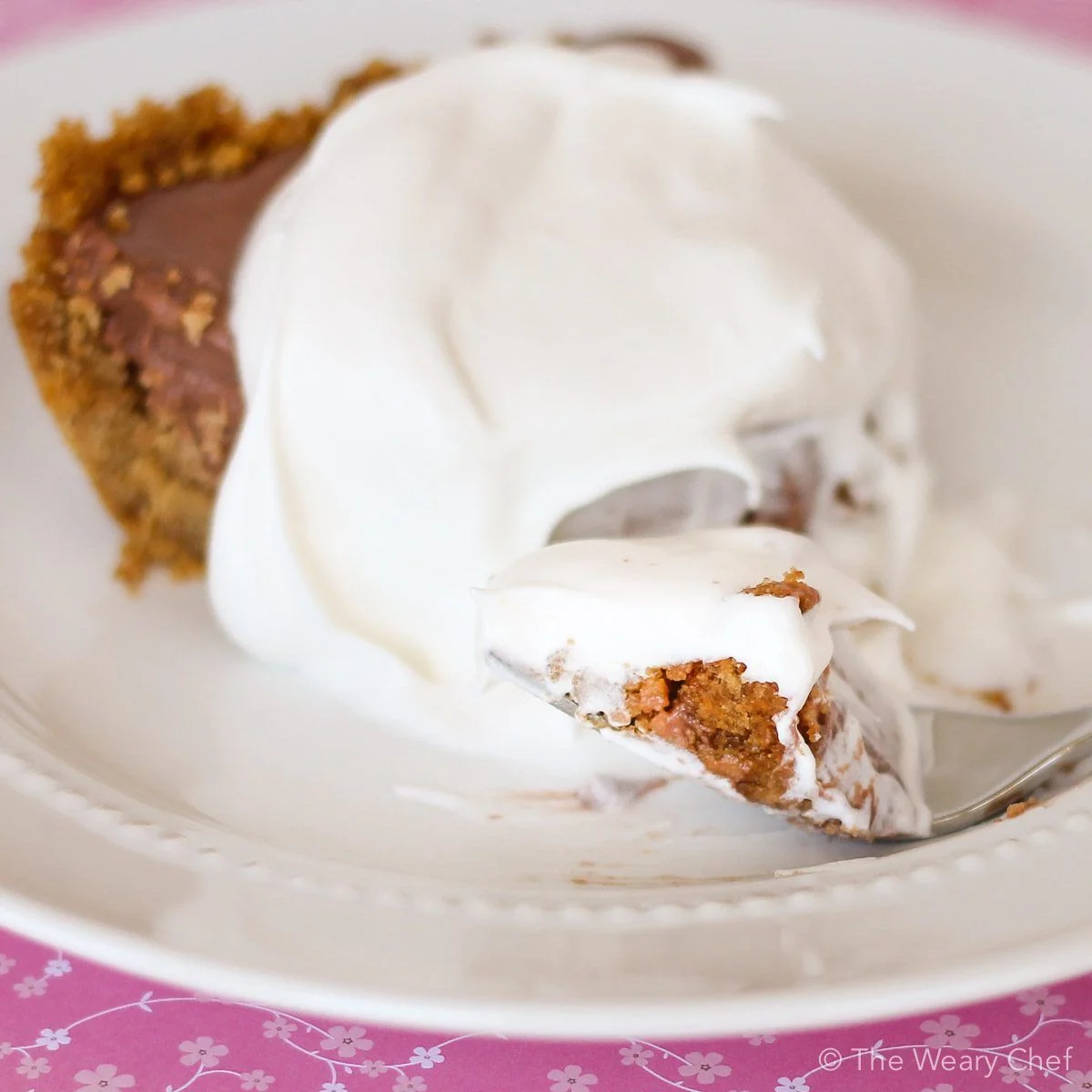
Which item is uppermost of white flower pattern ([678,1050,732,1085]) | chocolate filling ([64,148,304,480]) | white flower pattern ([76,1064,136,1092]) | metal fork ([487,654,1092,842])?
chocolate filling ([64,148,304,480])

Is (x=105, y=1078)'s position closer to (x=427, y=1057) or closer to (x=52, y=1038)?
(x=52, y=1038)

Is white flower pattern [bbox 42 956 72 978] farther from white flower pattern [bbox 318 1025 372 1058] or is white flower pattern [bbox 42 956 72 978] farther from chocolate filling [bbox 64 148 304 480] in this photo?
chocolate filling [bbox 64 148 304 480]

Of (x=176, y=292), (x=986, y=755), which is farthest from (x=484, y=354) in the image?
(x=986, y=755)

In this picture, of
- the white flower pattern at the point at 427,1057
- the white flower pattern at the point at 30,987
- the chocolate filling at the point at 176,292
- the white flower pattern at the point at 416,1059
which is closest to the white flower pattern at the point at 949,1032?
the white flower pattern at the point at 416,1059

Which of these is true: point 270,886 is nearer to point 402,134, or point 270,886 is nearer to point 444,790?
point 444,790

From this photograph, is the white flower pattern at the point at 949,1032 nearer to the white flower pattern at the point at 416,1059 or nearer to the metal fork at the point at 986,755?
the white flower pattern at the point at 416,1059

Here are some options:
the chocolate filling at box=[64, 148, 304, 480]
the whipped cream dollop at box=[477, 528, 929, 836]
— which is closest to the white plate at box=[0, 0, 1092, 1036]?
the whipped cream dollop at box=[477, 528, 929, 836]
